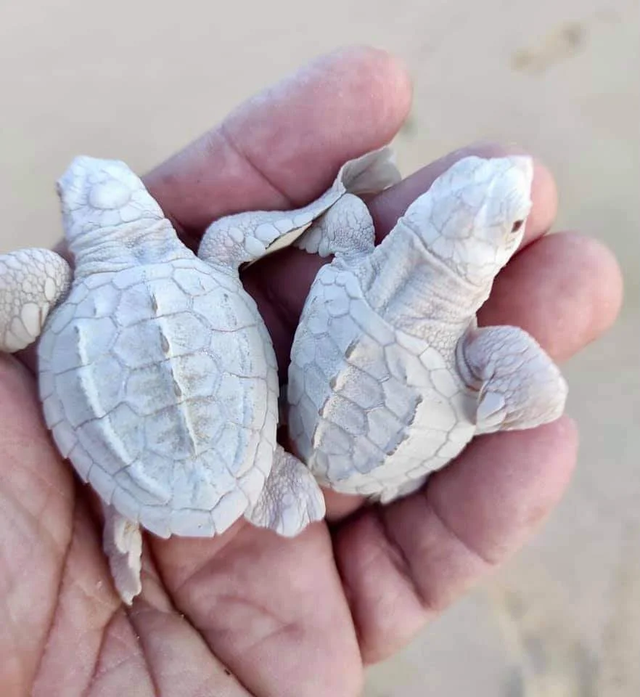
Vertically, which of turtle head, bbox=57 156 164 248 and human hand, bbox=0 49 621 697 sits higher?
turtle head, bbox=57 156 164 248

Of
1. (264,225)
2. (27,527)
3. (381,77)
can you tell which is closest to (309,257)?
(264,225)

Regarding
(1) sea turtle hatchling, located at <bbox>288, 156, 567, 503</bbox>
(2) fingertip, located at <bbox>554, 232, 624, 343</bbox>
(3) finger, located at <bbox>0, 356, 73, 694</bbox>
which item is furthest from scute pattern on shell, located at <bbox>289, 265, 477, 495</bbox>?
(3) finger, located at <bbox>0, 356, 73, 694</bbox>

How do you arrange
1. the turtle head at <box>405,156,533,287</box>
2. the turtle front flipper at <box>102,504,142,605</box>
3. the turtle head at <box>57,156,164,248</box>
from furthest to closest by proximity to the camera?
1. the turtle head at <box>57,156,164,248</box>
2. the turtle front flipper at <box>102,504,142,605</box>
3. the turtle head at <box>405,156,533,287</box>

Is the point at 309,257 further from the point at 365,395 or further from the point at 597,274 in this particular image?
the point at 597,274

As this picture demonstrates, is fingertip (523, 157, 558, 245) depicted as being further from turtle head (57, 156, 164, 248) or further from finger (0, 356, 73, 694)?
finger (0, 356, 73, 694)

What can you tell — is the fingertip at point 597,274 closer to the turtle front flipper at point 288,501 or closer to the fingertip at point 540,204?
the fingertip at point 540,204

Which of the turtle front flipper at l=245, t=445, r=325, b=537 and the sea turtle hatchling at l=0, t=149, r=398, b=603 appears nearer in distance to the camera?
the sea turtle hatchling at l=0, t=149, r=398, b=603
